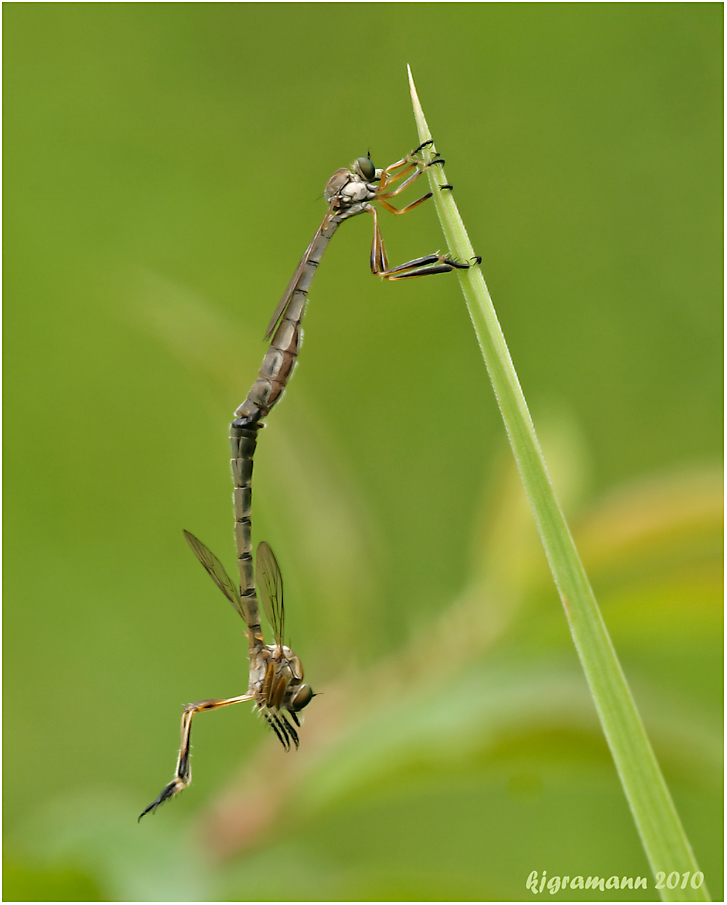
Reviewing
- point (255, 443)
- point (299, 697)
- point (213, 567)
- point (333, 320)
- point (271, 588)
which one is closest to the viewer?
point (299, 697)

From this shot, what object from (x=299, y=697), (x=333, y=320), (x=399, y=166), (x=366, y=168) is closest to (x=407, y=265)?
(x=399, y=166)

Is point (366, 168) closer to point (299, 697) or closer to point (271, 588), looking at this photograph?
point (271, 588)

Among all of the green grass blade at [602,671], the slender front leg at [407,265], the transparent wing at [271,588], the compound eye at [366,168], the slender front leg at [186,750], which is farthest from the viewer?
Answer: the compound eye at [366,168]

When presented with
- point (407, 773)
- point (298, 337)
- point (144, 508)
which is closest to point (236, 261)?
point (144, 508)

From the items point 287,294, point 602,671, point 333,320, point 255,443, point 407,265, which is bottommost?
point 602,671

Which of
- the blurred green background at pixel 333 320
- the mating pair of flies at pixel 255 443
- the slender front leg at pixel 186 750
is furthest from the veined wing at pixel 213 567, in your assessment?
the blurred green background at pixel 333 320

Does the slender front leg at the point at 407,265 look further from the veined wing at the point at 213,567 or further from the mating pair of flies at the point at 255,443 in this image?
the veined wing at the point at 213,567

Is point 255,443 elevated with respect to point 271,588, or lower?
elevated
